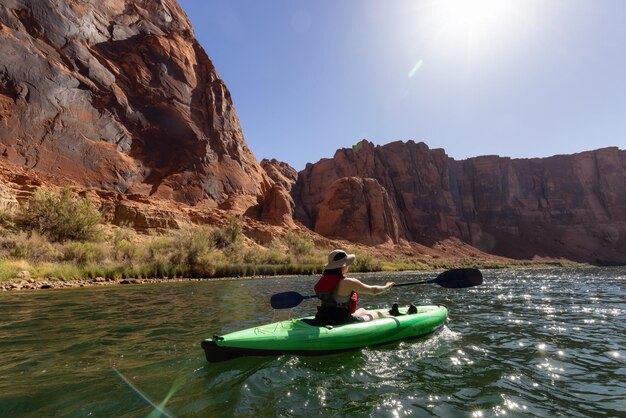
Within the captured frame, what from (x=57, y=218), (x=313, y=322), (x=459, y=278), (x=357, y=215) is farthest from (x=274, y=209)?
(x=313, y=322)

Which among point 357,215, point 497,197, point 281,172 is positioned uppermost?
point 281,172

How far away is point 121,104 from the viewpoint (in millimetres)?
37688

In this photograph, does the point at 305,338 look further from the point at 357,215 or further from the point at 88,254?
the point at 357,215

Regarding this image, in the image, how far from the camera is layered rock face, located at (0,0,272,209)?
3042cm

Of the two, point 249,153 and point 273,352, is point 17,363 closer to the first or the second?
point 273,352

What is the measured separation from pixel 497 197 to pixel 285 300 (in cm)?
7681

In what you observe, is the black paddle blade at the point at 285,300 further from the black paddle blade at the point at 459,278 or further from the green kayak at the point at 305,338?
the black paddle blade at the point at 459,278

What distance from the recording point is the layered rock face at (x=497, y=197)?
65.0m

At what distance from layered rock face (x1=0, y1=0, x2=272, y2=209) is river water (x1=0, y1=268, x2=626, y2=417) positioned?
1145 inches

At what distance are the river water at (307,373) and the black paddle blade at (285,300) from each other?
122 cm

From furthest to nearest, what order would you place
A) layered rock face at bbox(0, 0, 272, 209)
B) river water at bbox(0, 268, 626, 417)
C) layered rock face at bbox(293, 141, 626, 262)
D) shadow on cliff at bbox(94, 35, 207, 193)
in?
layered rock face at bbox(293, 141, 626, 262), shadow on cliff at bbox(94, 35, 207, 193), layered rock face at bbox(0, 0, 272, 209), river water at bbox(0, 268, 626, 417)

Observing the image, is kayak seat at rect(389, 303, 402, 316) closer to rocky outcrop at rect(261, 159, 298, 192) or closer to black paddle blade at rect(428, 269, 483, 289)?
black paddle blade at rect(428, 269, 483, 289)

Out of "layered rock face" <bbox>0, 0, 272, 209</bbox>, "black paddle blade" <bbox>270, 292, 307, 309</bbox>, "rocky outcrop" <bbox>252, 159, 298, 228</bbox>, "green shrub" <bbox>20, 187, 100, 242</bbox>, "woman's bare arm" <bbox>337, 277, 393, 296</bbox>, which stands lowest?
"black paddle blade" <bbox>270, 292, 307, 309</bbox>

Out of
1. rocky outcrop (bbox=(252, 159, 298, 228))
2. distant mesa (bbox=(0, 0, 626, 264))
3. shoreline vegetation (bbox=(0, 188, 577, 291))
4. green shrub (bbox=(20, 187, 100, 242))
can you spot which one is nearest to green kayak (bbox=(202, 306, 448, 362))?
shoreline vegetation (bbox=(0, 188, 577, 291))
